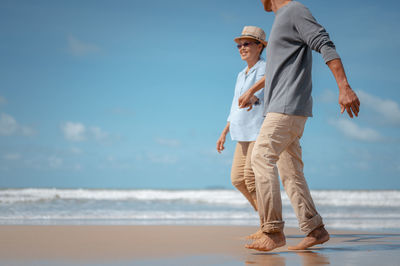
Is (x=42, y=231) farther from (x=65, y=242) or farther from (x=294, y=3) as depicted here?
(x=294, y=3)

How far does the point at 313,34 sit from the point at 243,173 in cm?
178

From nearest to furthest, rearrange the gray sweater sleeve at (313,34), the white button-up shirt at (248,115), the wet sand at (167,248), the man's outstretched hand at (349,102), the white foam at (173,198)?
the man's outstretched hand at (349,102)
the gray sweater sleeve at (313,34)
the wet sand at (167,248)
the white button-up shirt at (248,115)
the white foam at (173,198)

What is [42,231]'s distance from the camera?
477 cm

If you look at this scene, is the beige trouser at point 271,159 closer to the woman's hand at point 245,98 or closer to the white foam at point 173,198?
the woman's hand at point 245,98

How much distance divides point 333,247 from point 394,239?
1118 mm

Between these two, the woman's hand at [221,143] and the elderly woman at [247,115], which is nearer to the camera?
the elderly woman at [247,115]

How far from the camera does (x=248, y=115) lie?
407 cm

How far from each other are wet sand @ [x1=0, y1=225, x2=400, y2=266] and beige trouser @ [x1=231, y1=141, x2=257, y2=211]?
1.61 ft

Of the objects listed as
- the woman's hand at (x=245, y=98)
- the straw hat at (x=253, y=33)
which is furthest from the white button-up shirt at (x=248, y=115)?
the woman's hand at (x=245, y=98)

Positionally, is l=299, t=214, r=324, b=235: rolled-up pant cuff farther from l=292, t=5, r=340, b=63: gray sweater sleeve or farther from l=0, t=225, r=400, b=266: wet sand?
l=292, t=5, r=340, b=63: gray sweater sleeve

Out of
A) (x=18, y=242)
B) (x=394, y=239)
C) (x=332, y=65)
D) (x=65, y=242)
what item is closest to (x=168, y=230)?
(x=65, y=242)

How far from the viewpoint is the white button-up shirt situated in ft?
13.2

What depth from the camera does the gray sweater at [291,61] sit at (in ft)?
9.61

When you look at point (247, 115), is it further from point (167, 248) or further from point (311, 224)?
point (167, 248)
